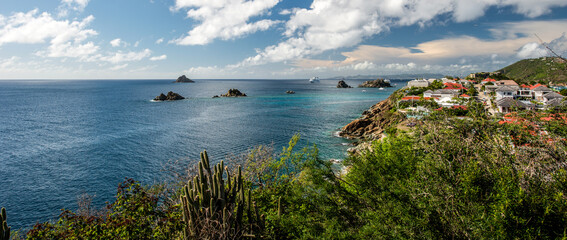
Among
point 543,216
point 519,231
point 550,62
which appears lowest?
point 519,231

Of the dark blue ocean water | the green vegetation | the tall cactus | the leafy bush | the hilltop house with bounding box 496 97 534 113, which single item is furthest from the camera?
the dark blue ocean water

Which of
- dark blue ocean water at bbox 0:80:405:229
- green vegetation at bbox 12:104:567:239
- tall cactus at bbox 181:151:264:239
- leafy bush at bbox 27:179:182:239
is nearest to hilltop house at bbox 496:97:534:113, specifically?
green vegetation at bbox 12:104:567:239

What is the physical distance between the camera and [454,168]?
8367mm

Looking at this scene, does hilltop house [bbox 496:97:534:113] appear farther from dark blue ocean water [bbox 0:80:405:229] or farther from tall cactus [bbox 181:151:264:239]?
dark blue ocean water [bbox 0:80:405:229]

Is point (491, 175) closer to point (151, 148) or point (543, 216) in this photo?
point (543, 216)

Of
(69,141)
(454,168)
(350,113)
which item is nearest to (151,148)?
(69,141)

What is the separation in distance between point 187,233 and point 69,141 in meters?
48.3

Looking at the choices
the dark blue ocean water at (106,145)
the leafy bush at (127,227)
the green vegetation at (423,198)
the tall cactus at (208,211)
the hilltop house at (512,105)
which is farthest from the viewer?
the dark blue ocean water at (106,145)

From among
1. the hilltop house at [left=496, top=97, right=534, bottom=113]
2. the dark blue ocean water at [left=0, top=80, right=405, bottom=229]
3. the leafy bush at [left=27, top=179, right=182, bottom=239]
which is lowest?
the dark blue ocean water at [left=0, top=80, right=405, bottom=229]

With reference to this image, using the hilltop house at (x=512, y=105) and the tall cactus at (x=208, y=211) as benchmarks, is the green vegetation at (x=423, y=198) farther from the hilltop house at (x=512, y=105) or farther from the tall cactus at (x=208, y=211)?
the hilltop house at (x=512, y=105)

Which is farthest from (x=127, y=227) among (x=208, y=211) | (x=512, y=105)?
A: (x=512, y=105)

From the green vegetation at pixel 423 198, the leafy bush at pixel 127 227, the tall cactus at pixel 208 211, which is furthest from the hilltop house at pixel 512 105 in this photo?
the leafy bush at pixel 127 227

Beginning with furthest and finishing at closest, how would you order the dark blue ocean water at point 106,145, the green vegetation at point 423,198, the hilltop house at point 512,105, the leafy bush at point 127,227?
the dark blue ocean water at point 106,145, the hilltop house at point 512,105, the leafy bush at point 127,227, the green vegetation at point 423,198

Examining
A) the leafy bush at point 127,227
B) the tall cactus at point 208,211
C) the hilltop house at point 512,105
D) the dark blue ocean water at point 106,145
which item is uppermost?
the hilltop house at point 512,105
